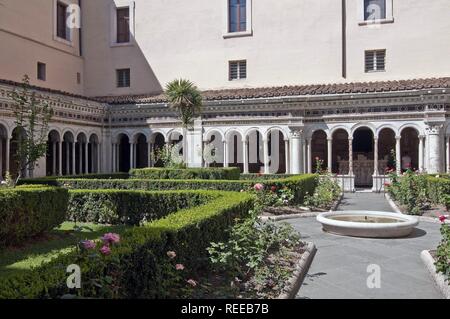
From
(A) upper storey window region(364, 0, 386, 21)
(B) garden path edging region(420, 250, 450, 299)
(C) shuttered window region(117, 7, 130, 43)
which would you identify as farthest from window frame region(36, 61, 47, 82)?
(B) garden path edging region(420, 250, 450, 299)

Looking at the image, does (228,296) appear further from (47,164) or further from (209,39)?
(209,39)

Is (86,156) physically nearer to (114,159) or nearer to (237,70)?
(114,159)

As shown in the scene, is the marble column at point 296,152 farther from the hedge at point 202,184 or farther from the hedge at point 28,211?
the hedge at point 28,211

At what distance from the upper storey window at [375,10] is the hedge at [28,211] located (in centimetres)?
1884

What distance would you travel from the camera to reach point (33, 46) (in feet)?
70.9

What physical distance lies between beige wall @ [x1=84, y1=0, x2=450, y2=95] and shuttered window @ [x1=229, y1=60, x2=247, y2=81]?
37 centimetres

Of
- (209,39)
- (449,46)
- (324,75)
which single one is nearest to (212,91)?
(209,39)

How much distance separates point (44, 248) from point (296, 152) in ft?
46.2

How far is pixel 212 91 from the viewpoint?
23.8 meters

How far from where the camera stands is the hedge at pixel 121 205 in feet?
34.9

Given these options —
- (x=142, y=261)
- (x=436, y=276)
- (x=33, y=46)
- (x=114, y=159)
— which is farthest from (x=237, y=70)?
(x=142, y=261)

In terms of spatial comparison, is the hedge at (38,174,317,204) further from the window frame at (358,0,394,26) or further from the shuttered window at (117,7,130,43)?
the shuttered window at (117,7,130,43)

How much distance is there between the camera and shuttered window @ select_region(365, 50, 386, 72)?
867 inches
